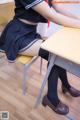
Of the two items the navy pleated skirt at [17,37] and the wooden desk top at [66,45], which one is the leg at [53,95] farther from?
the wooden desk top at [66,45]

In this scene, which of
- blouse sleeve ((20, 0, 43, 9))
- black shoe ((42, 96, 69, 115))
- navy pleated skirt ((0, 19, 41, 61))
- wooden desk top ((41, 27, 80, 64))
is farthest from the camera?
black shoe ((42, 96, 69, 115))

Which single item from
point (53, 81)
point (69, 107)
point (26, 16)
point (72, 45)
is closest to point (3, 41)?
point (26, 16)

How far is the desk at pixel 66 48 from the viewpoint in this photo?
917 millimetres

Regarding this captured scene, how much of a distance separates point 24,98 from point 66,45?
759mm

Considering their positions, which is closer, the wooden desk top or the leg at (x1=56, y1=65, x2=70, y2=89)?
the wooden desk top

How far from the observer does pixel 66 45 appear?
3.24 ft

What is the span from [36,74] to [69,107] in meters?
0.49

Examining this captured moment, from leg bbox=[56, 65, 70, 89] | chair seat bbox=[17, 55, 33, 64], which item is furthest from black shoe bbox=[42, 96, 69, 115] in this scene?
chair seat bbox=[17, 55, 33, 64]

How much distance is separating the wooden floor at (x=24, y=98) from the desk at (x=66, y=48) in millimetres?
519

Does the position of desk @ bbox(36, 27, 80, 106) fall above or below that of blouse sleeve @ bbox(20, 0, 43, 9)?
below

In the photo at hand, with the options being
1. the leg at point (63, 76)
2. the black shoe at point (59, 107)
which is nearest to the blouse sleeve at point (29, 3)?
the leg at point (63, 76)

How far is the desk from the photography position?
3.01 feet

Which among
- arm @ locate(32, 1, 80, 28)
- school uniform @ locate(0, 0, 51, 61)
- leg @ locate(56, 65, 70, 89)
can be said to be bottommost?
leg @ locate(56, 65, 70, 89)

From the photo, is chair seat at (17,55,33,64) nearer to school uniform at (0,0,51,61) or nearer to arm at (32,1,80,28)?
school uniform at (0,0,51,61)
